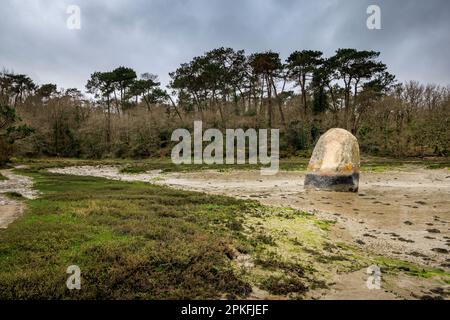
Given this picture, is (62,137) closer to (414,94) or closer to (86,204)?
(86,204)

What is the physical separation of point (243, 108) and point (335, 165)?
44.6 meters

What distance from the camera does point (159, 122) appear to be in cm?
5594

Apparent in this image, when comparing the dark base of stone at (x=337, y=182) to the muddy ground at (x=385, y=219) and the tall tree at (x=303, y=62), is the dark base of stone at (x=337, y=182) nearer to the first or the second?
the muddy ground at (x=385, y=219)

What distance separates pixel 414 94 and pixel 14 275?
53.1m

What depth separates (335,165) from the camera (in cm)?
1670

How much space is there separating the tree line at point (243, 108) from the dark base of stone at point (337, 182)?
2894 cm

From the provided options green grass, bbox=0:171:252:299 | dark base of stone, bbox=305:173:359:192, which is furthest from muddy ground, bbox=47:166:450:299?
green grass, bbox=0:171:252:299

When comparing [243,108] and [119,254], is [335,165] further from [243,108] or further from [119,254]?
[243,108]

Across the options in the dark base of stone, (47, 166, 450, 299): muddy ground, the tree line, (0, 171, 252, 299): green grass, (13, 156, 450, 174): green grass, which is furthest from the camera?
the tree line

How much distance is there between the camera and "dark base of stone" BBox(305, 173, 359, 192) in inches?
639

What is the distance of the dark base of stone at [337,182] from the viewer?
16.2 m

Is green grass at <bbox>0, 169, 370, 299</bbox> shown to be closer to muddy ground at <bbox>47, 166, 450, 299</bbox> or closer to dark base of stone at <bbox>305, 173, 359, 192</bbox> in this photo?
muddy ground at <bbox>47, 166, 450, 299</bbox>

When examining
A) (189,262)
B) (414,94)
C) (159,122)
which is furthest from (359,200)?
(159,122)

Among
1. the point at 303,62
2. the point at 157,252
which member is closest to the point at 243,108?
the point at 303,62
